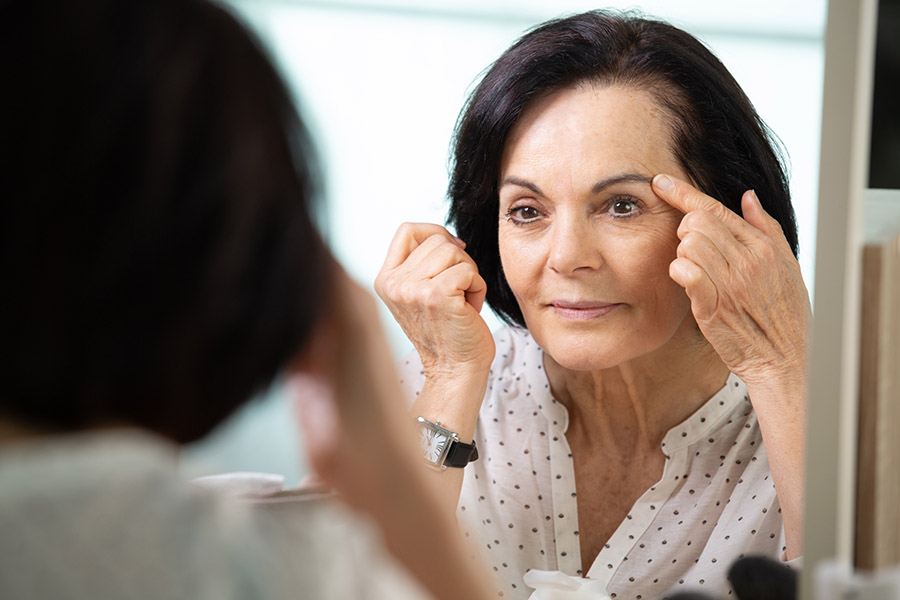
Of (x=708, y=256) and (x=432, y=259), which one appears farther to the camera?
(x=432, y=259)

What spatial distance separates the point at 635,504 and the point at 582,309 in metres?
0.27

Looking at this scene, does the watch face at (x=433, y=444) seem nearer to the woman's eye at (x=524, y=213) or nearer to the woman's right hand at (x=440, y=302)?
the woman's right hand at (x=440, y=302)

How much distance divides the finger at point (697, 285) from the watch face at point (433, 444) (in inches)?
13.1

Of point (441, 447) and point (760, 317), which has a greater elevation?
point (760, 317)

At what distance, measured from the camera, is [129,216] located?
396 millimetres

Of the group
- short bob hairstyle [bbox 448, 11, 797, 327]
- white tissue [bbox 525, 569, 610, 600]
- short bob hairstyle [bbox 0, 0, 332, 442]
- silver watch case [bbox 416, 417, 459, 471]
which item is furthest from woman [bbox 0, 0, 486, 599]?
short bob hairstyle [bbox 448, 11, 797, 327]

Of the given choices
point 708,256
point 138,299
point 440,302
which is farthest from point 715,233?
point 138,299

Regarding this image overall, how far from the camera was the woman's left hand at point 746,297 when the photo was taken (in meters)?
1.02

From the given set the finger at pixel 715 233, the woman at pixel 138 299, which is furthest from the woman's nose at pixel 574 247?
the woman at pixel 138 299

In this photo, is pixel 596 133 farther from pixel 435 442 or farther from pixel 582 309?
pixel 435 442

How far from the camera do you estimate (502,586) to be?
1.16 meters

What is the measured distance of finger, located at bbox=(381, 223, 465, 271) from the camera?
1.25m

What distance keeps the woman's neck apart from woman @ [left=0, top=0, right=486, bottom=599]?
2.74 feet

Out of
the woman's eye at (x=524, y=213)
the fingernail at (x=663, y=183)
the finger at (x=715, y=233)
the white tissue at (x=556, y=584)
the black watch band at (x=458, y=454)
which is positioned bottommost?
the white tissue at (x=556, y=584)
